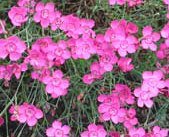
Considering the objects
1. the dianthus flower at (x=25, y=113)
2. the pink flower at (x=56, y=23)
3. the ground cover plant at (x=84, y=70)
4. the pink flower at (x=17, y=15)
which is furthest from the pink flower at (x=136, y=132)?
the pink flower at (x=17, y=15)

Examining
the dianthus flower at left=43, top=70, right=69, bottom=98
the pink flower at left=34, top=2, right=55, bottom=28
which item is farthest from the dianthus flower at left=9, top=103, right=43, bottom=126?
the pink flower at left=34, top=2, right=55, bottom=28

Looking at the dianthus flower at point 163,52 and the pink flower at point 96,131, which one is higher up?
the dianthus flower at point 163,52

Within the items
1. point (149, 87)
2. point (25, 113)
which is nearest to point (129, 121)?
point (149, 87)

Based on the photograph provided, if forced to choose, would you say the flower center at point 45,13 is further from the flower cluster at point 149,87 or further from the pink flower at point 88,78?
the flower cluster at point 149,87

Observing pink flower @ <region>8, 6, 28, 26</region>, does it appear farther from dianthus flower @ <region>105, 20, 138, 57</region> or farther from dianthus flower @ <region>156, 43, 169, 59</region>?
dianthus flower @ <region>156, 43, 169, 59</region>

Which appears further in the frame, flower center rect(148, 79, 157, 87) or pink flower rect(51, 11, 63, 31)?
pink flower rect(51, 11, 63, 31)

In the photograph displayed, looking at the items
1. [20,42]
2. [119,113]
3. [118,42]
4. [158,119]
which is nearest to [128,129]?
[119,113]
